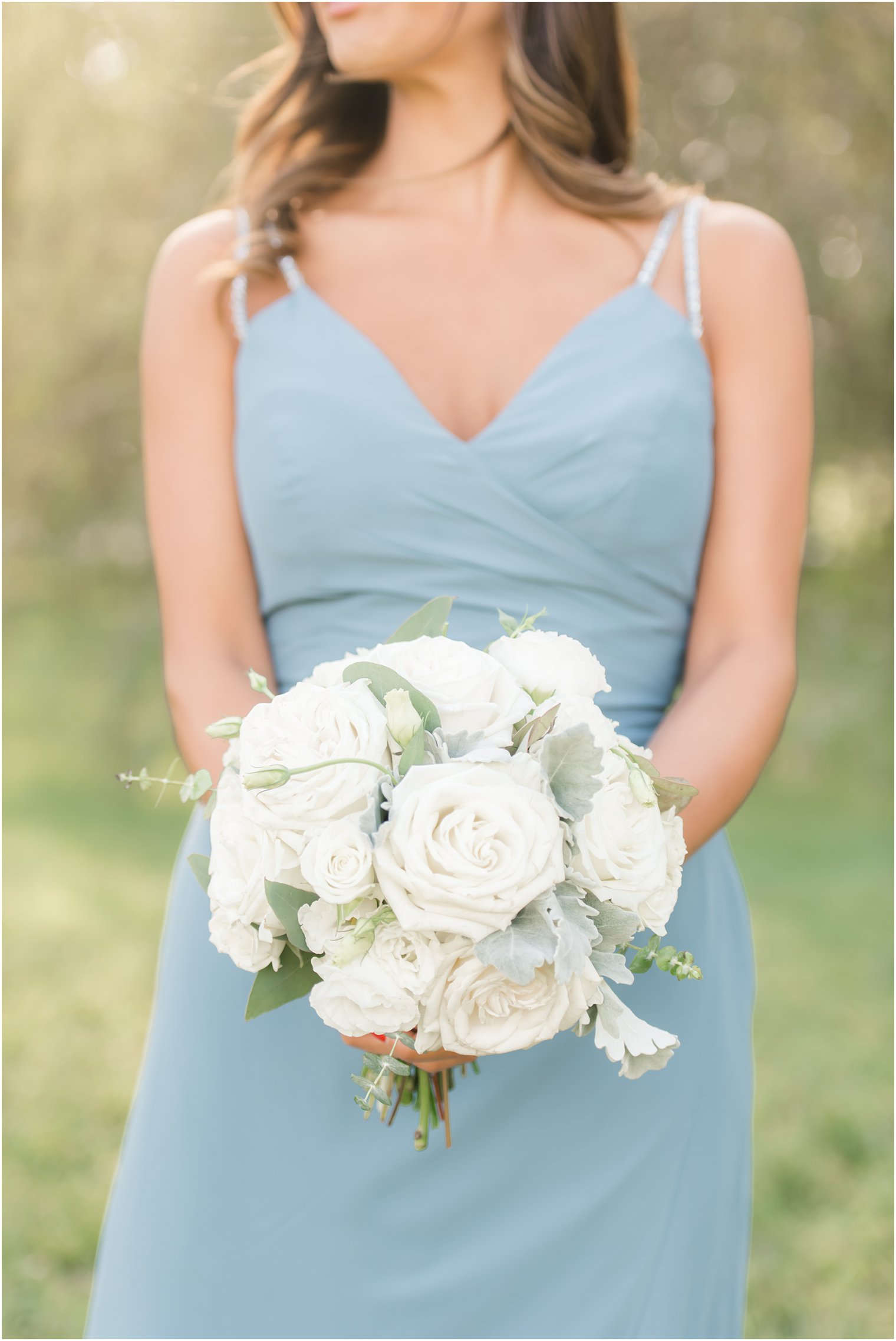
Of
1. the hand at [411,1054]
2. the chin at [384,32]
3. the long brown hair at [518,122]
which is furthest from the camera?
the long brown hair at [518,122]

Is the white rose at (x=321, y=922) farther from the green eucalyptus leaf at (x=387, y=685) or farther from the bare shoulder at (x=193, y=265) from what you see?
the bare shoulder at (x=193, y=265)

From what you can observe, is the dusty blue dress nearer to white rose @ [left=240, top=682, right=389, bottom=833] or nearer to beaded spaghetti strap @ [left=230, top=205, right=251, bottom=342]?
beaded spaghetti strap @ [left=230, top=205, right=251, bottom=342]

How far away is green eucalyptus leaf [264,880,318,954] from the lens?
4.44ft

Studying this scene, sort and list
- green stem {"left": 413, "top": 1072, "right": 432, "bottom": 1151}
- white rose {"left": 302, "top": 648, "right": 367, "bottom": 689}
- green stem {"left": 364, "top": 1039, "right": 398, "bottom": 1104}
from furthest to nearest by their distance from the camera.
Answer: green stem {"left": 413, "top": 1072, "right": 432, "bottom": 1151} < white rose {"left": 302, "top": 648, "right": 367, "bottom": 689} < green stem {"left": 364, "top": 1039, "right": 398, "bottom": 1104}

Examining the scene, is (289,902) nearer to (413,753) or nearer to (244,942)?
(244,942)

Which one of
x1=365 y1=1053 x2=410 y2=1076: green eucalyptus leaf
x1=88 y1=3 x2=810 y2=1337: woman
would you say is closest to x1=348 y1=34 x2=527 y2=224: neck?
x1=88 y1=3 x2=810 y2=1337: woman

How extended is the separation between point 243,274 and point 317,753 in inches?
46.4

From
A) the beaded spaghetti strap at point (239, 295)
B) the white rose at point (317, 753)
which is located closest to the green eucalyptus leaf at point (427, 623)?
the white rose at point (317, 753)

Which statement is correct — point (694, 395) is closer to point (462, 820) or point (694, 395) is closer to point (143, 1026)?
point (462, 820)

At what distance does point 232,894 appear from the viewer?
1385 millimetres

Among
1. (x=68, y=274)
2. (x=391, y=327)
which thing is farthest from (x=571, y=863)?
(x=68, y=274)

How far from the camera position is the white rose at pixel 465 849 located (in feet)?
4.05

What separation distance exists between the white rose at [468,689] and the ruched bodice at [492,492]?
662mm

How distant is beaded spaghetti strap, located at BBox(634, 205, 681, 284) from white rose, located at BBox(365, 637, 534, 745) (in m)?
1.06
